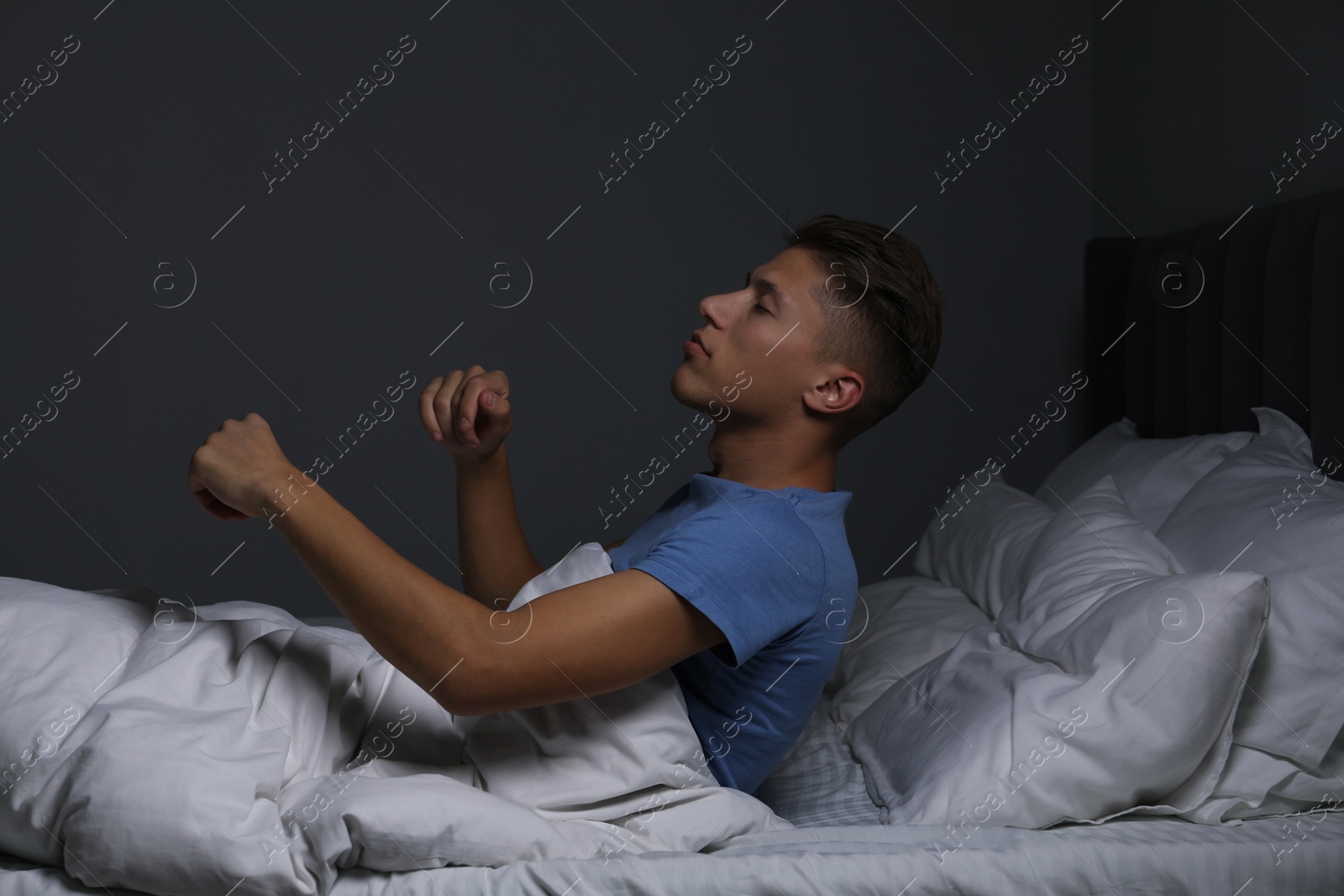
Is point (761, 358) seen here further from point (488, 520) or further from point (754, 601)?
point (488, 520)

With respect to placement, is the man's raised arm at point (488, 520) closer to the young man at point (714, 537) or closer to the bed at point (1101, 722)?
the young man at point (714, 537)

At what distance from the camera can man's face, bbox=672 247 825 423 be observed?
1.19 m

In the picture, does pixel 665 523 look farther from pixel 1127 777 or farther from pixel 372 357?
pixel 372 357

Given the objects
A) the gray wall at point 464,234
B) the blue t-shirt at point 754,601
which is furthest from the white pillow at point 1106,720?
the gray wall at point 464,234

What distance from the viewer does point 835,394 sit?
121 centimetres

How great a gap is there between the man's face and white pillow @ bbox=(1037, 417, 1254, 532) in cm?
64

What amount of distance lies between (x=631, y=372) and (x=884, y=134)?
0.83 m

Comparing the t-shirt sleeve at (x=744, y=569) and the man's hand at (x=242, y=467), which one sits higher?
the man's hand at (x=242, y=467)

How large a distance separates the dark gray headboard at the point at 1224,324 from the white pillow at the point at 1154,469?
0.33 ft

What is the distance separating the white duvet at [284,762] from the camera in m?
0.80

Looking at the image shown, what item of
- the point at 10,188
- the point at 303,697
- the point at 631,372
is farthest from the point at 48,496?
the point at 303,697

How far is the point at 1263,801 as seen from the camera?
1.06 m

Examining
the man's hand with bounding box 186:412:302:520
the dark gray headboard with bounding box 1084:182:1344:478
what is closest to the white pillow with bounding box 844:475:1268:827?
the dark gray headboard with bounding box 1084:182:1344:478

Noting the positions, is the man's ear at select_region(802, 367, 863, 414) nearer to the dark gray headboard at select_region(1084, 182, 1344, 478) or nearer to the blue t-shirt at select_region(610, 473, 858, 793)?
the blue t-shirt at select_region(610, 473, 858, 793)
